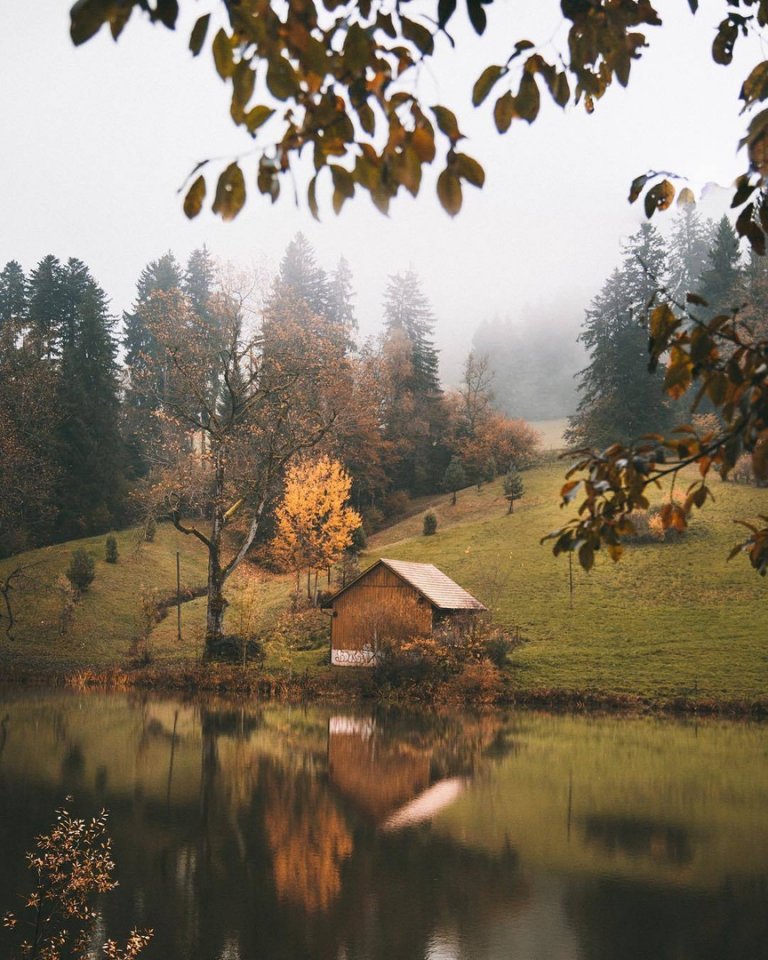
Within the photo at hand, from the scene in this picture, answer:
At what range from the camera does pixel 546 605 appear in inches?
1590

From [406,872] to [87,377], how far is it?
181 ft

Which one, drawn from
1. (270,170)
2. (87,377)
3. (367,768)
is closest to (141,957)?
(270,170)

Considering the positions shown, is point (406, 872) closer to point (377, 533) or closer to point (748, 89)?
point (748, 89)

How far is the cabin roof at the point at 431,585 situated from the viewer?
115ft

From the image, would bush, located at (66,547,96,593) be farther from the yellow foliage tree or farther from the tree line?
the tree line

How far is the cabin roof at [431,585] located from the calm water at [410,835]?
1140cm

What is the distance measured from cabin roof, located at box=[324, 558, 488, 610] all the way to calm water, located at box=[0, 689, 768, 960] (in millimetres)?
11404

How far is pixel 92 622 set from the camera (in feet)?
136

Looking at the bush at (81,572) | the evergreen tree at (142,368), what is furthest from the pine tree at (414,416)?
the bush at (81,572)

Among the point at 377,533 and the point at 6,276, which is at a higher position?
the point at 6,276

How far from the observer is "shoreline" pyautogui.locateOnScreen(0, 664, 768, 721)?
28.5 meters

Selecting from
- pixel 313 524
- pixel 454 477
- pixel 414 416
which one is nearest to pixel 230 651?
pixel 313 524

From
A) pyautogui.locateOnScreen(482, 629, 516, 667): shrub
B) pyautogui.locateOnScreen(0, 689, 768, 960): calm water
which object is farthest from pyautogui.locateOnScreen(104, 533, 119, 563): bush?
pyautogui.locateOnScreen(0, 689, 768, 960): calm water

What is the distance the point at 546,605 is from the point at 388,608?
9.99 m
